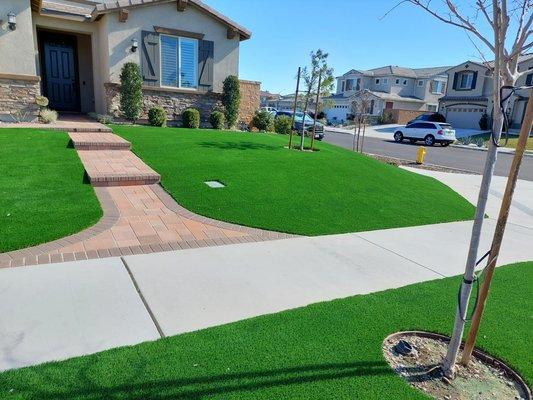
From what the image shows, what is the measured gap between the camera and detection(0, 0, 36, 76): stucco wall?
11977 millimetres

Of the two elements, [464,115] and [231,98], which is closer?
[231,98]

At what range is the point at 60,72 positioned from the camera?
15.7 metres

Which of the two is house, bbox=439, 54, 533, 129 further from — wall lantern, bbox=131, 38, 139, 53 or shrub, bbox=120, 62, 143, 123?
shrub, bbox=120, 62, 143, 123

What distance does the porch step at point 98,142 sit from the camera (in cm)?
972

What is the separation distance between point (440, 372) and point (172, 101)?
14.6m

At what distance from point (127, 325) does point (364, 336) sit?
1.89m

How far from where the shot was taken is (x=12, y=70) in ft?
40.7

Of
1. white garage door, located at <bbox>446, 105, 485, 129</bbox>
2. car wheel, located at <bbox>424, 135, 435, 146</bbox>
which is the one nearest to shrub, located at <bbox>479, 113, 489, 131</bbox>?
white garage door, located at <bbox>446, 105, 485, 129</bbox>

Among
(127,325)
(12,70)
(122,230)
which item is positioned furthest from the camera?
(12,70)

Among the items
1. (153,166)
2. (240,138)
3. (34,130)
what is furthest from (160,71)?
(153,166)

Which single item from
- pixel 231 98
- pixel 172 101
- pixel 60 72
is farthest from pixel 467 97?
pixel 60 72

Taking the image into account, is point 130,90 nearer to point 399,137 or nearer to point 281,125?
point 281,125

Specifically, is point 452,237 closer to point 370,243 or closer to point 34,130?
point 370,243

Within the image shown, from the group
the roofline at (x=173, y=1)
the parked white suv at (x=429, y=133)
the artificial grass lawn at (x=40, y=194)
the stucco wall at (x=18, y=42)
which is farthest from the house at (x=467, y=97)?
the artificial grass lawn at (x=40, y=194)
